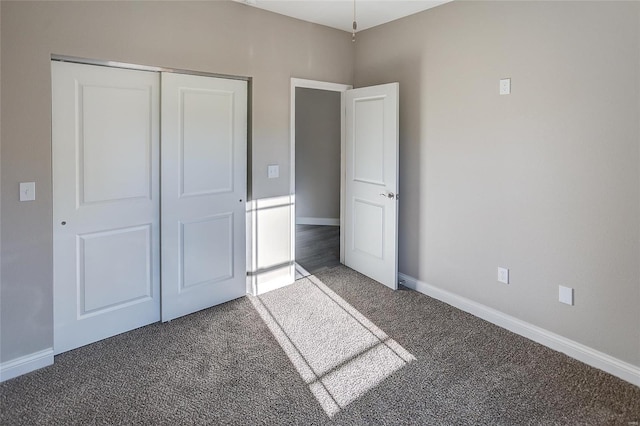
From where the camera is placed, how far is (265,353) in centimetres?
279

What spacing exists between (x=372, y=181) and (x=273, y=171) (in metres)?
1.00

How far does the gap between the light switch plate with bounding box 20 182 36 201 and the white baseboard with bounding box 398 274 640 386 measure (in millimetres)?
3142

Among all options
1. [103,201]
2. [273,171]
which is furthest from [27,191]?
[273,171]

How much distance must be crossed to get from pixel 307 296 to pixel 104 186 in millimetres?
1926

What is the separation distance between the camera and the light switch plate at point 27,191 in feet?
8.07

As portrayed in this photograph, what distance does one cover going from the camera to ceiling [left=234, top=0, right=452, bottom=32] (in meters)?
3.41

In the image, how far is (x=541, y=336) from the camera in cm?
293

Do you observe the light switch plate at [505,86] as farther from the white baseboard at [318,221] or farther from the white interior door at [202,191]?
the white baseboard at [318,221]

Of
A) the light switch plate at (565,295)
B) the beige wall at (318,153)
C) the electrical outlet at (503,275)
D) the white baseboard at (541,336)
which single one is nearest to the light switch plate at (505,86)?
the electrical outlet at (503,275)

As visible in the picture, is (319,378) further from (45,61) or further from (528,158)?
(45,61)

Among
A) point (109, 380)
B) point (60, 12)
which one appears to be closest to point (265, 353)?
point (109, 380)

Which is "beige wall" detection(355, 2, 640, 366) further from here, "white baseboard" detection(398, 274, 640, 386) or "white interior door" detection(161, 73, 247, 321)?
"white interior door" detection(161, 73, 247, 321)

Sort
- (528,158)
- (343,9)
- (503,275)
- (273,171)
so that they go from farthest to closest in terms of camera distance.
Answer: (273,171) < (343,9) < (503,275) < (528,158)

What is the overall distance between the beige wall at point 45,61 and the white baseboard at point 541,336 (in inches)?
99.0
